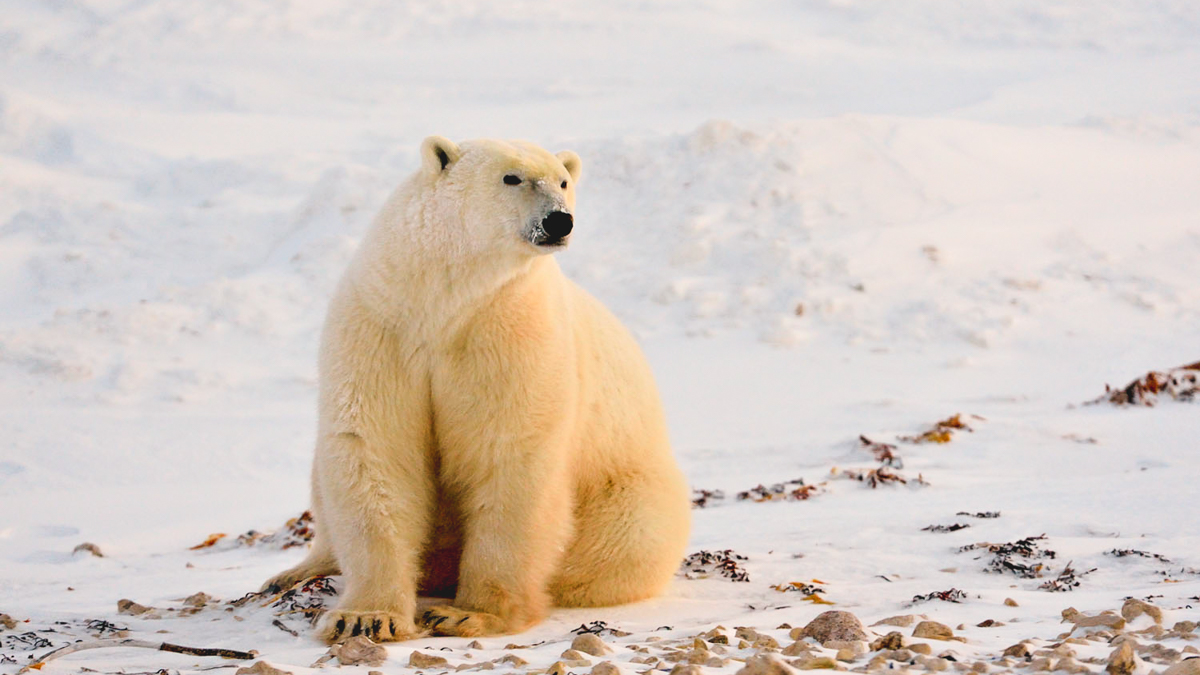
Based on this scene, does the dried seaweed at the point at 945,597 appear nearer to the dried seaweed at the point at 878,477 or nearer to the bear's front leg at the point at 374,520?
the bear's front leg at the point at 374,520

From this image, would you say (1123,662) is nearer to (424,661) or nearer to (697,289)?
(424,661)

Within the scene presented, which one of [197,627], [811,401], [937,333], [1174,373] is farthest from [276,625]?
[937,333]

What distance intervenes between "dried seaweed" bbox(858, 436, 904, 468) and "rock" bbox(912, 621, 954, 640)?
3545 mm

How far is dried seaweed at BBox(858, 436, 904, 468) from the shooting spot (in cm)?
697

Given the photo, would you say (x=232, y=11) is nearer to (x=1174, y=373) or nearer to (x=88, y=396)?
(x=88, y=396)

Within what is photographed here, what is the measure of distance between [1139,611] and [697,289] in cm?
755

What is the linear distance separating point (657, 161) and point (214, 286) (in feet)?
16.1

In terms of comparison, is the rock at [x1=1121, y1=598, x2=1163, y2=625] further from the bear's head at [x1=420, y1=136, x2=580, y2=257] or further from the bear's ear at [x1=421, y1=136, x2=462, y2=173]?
the bear's ear at [x1=421, y1=136, x2=462, y2=173]

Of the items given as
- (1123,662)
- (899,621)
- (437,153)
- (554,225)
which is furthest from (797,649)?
(437,153)

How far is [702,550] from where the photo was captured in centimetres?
554

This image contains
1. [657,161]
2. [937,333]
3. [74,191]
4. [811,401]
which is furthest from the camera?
[74,191]

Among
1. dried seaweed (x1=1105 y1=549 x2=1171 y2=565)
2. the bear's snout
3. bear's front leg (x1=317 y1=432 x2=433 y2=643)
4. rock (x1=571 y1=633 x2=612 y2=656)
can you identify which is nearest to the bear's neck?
the bear's snout

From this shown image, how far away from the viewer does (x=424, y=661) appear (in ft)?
11.4

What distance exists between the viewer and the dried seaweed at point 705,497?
6.68 meters
